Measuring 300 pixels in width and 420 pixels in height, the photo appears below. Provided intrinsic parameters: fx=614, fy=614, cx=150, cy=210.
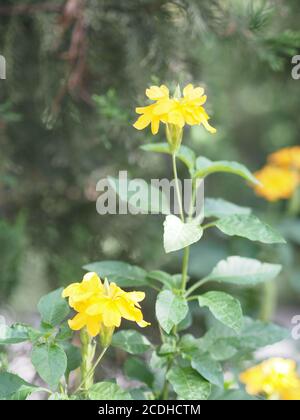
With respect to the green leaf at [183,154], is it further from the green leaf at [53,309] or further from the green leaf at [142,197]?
the green leaf at [53,309]

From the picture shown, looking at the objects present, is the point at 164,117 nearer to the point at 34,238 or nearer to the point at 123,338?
the point at 123,338

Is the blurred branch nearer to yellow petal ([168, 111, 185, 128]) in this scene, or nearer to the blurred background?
the blurred background

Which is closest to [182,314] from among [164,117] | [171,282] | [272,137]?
[171,282]

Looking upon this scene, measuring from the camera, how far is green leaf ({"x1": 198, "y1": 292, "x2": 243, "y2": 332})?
931 mm

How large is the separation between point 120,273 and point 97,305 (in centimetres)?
26

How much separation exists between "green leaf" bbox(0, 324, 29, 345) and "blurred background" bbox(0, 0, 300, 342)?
1.87 ft

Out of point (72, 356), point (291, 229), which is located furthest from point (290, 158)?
point (72, 356)

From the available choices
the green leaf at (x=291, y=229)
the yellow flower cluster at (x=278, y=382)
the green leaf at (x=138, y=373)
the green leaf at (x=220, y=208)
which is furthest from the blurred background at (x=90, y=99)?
the yellow flower cluster at (x=278, y=382)

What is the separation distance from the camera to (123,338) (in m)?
1.05

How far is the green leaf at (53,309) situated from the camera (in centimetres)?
94

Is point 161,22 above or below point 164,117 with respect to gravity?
above

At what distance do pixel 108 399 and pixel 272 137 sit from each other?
227cm

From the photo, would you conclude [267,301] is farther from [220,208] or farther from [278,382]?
[220,208]

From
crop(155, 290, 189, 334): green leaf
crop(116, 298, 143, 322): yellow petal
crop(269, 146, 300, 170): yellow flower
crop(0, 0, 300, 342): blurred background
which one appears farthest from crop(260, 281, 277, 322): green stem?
crop(116, 298, 143, 322): yellow petal
